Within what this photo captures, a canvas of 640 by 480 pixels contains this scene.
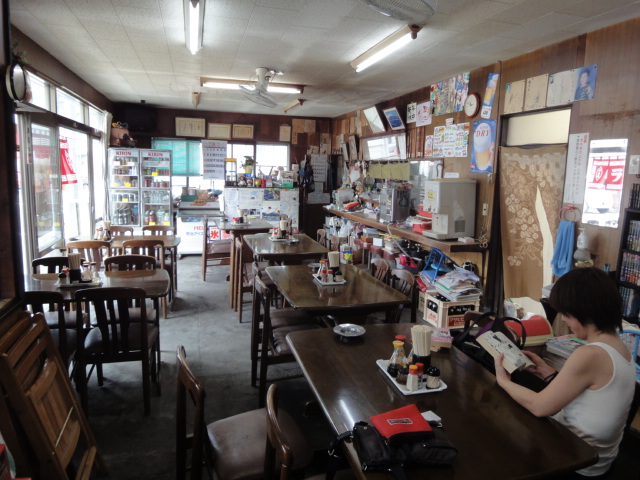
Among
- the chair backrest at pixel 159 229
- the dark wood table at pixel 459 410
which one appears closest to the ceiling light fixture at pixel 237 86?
the chair backrest at pixel 159 229

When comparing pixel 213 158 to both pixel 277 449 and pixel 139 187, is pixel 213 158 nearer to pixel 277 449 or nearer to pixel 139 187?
pixel 139 187

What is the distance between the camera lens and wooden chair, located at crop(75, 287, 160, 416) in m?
2.62

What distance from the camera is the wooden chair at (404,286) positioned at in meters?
2.93

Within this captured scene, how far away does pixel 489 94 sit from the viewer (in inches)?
174

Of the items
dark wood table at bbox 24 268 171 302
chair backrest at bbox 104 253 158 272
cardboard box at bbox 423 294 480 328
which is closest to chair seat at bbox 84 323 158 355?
dark wood table at bbox 24 268 171 302

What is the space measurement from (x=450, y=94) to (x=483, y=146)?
89 cm

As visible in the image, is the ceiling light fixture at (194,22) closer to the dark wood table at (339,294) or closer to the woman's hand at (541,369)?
the dark wood table at (339,294)

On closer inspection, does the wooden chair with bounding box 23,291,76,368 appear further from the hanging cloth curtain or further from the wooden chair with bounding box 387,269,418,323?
the hanging cloth curtain

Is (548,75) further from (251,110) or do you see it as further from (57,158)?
(251,110)

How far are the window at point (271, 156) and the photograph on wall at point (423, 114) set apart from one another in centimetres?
396

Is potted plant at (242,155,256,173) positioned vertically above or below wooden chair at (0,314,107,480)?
above

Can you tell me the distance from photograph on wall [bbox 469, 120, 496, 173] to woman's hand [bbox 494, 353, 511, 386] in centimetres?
317

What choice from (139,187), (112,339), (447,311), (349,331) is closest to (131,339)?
(112,339)

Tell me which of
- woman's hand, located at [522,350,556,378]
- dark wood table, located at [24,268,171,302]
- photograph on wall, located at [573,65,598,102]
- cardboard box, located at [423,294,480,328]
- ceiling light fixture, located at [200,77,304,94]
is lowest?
cardboard box, located at [423,294,480,328]
